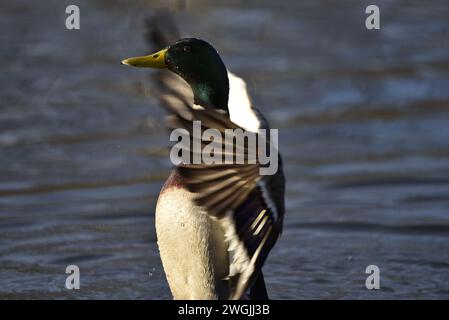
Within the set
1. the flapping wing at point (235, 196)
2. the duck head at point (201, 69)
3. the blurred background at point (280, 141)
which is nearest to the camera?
the flapping wing at point (235, 196)

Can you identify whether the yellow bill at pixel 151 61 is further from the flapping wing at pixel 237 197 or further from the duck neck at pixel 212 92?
the flapping wing at pixel 237 197

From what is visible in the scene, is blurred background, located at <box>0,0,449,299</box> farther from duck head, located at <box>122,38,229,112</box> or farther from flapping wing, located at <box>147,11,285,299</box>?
flapping wing, located at <box>147,11,285,299</box>

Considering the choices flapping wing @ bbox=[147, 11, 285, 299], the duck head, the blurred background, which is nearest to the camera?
flapping wing @ bbox=[147, 11, 285, 299]

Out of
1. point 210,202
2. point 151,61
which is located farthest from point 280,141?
point 210,202

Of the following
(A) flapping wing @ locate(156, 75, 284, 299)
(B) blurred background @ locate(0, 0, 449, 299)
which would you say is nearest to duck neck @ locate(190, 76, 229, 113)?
(B) blurred background @ locate(0, 0, 449, 299)

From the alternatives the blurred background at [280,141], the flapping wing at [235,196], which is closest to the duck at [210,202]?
the flapping wing at [235,196]

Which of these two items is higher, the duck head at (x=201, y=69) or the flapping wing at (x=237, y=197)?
the duck head at (x=201, y=69)

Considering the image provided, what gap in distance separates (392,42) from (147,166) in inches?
125

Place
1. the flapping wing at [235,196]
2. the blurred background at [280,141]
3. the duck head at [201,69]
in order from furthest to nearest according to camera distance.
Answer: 1. the blurred background at [280,141]
2. the duck head at [201,69]
3. the flapping wing at [235,196]

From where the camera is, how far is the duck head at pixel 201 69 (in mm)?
4965

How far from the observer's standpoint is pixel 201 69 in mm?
4996

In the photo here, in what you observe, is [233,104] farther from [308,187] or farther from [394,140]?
[394,140]

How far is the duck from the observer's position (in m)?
4.19
